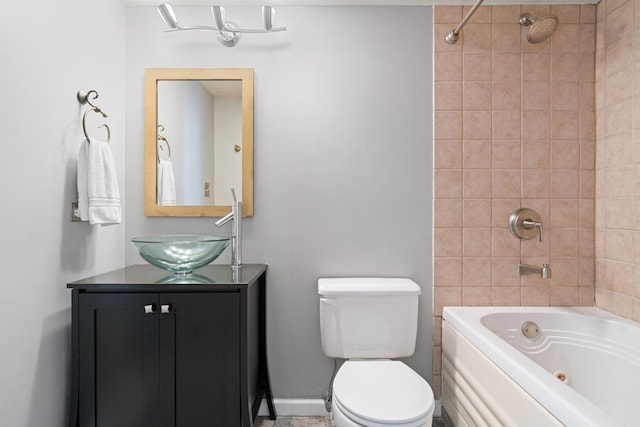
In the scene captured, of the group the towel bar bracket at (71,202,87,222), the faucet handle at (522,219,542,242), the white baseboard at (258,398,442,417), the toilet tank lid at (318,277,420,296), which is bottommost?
the white baseboard at (258,398,442,417)

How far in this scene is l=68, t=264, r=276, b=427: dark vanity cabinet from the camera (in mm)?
1370

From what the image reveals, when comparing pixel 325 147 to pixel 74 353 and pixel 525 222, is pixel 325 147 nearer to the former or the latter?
pixel 525 222

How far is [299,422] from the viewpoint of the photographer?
1799 millimetres

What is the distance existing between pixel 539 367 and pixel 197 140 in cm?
179

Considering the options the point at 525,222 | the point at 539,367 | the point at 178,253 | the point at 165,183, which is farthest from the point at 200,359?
the point at 525,222

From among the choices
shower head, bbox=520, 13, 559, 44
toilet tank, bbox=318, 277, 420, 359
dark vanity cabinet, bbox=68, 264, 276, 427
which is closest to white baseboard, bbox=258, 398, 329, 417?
toilet tank, bbox=318, 277, 420, 359

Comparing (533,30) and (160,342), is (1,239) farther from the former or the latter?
(533,30)

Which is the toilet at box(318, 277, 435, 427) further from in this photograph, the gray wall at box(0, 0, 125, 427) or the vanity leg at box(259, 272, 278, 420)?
the gray wall at box(0, 0, 125, 427)

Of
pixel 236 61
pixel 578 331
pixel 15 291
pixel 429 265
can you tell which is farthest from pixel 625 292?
Answer: pixel 15 291

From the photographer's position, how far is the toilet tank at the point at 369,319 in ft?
5.50

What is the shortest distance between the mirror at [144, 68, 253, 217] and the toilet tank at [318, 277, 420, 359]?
66 centimetres

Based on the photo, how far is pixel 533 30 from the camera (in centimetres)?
175

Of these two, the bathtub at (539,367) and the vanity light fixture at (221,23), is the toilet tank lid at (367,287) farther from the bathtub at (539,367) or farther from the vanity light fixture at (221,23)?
the vanity light fixture at (221,23)

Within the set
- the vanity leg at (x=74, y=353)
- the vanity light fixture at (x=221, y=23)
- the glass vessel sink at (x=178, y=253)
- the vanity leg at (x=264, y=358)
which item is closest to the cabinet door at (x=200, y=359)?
the glass vessel sink at (x=178, y=253)
